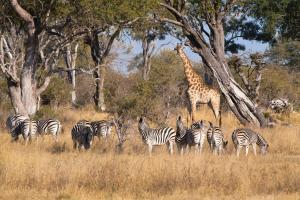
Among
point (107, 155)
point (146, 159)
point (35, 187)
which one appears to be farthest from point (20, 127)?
point (35, 187)

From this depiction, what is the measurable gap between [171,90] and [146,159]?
14.9 m

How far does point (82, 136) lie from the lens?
65.4 feet

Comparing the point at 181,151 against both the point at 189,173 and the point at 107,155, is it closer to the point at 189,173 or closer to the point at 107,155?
the point at 107,155

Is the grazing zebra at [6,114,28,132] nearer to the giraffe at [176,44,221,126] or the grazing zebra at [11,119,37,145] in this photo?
the grazing zebra at [11,119,37,145]

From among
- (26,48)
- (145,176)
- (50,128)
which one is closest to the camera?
(145,176)

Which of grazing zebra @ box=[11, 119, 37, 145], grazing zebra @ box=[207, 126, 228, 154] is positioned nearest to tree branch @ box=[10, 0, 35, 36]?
grazing zebra @ box=[11, 119, 37, 145]

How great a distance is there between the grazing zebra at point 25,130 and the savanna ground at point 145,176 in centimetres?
304

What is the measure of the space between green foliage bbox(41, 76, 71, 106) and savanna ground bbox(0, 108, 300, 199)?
1939cm

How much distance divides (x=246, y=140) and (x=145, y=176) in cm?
569

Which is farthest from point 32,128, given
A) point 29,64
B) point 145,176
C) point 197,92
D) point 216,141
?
point 145,176

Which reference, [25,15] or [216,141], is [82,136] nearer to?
[216,141]

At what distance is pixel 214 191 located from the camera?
1325 centimetres

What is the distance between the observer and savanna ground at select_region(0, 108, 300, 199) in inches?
515

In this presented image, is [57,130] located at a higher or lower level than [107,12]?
lower
